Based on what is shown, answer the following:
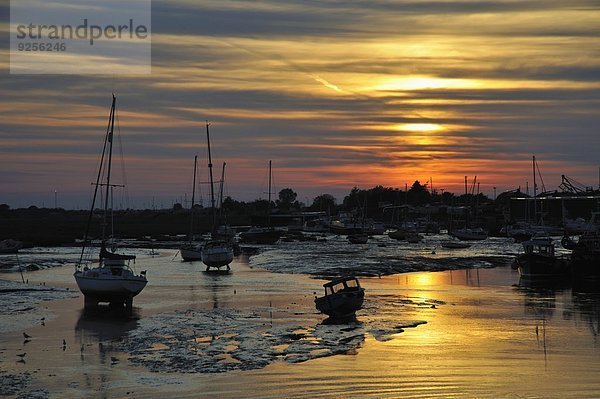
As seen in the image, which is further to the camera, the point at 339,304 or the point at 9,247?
the point at 9,247

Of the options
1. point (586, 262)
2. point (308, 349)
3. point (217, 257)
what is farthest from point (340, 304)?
point (217, 257)

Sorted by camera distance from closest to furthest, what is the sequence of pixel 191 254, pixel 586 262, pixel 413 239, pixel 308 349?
1. pixel 308 349
2. pixel 586 262
3. pixel 191 254
4. pixel 413 239

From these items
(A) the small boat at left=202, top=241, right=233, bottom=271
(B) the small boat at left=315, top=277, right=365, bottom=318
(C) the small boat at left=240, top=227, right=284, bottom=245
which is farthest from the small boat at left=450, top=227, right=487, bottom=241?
(B) the small boat at left=315, top=277, right=365, bottom=318

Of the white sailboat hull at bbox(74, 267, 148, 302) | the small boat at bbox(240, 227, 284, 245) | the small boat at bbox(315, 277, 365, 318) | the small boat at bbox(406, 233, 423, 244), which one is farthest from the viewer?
the small boat at bbox(406, 233, 423, 244)

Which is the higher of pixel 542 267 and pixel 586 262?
pixel 586 262

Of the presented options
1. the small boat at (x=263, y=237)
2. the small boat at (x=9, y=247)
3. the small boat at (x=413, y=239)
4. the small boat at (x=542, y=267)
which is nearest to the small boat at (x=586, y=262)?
the small boat at (x=542, y=267)

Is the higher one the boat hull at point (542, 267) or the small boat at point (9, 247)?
the small boat at point (9, 247)

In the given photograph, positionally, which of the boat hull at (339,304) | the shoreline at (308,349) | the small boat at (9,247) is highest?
the small boat at (9,247)

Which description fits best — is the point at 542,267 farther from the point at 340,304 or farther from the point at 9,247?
the point at 9,247

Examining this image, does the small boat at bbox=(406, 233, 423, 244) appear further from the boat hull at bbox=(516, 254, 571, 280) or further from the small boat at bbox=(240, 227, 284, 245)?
the boat hull at bbox=(516, 254, 571, 280)

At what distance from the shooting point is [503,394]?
2577 cm

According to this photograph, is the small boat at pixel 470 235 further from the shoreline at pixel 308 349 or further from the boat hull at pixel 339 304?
the boat hull at pixel 339 304

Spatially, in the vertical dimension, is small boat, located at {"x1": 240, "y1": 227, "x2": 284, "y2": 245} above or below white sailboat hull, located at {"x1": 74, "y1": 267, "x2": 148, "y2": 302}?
above

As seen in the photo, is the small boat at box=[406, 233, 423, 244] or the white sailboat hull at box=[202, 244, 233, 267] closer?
the white sailboat hull at box=[202, 244, 233, 267]
